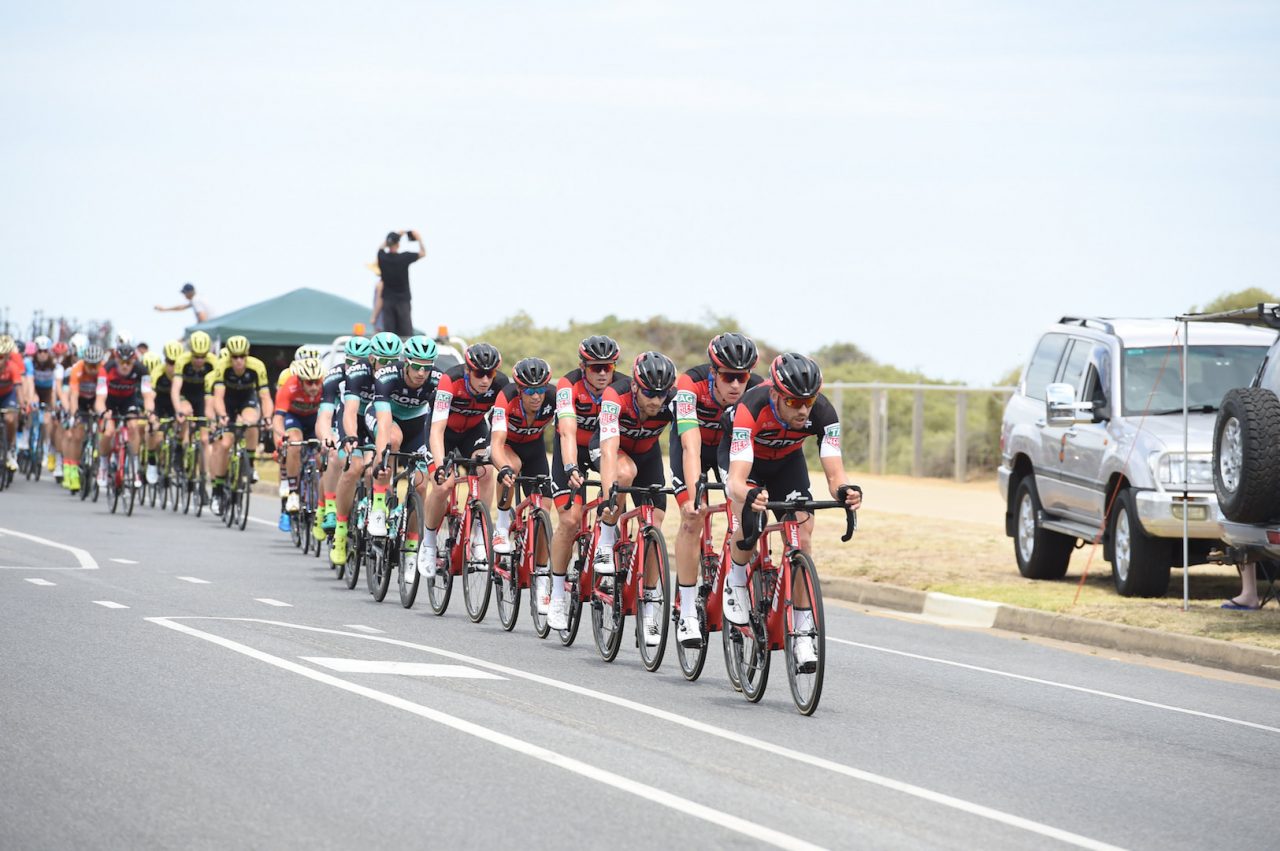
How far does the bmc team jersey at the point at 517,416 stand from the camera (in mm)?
13430

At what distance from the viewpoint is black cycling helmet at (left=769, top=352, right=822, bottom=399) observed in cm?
988

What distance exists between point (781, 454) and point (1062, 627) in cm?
516

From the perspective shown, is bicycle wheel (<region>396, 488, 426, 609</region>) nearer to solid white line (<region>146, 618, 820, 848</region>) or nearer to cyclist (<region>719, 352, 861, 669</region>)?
solid white line (<region>146, 618, 820, 848</region>)

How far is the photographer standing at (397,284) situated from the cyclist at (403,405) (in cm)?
1172

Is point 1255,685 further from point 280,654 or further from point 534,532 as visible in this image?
point 280,654

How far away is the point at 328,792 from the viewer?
25.0ft

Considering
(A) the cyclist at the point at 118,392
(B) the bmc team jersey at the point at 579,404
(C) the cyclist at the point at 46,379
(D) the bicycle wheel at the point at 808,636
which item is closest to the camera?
(D) the bicycle wheel at the point at 808,636

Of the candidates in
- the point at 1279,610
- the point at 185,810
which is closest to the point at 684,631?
the point at 185,810

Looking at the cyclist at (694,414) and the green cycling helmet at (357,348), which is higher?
the green cycling helmet at (357,348)

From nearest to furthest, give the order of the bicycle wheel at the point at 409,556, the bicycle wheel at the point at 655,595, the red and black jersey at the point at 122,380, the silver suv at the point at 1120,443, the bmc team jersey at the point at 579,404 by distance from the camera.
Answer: the bicycle wheel at the point at 655,595
the bmc team jersey at the point at 579,404
the bicycle wheel at the point at 409,556
the silver suv at the point at 1120,443
the red and black jersey at the point at 122,380

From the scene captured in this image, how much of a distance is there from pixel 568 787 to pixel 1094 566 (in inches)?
489

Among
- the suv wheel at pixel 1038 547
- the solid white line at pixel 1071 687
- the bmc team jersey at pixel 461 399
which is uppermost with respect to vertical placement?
the bmc team jersey at pixel 461 399

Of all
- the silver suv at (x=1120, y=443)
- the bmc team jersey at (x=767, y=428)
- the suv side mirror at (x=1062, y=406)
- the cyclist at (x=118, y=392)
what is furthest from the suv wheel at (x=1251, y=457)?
the cyclist at (x=118, y=392)

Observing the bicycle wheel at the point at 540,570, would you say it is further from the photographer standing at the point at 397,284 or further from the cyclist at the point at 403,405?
the photographer standing at the point at 397,284
